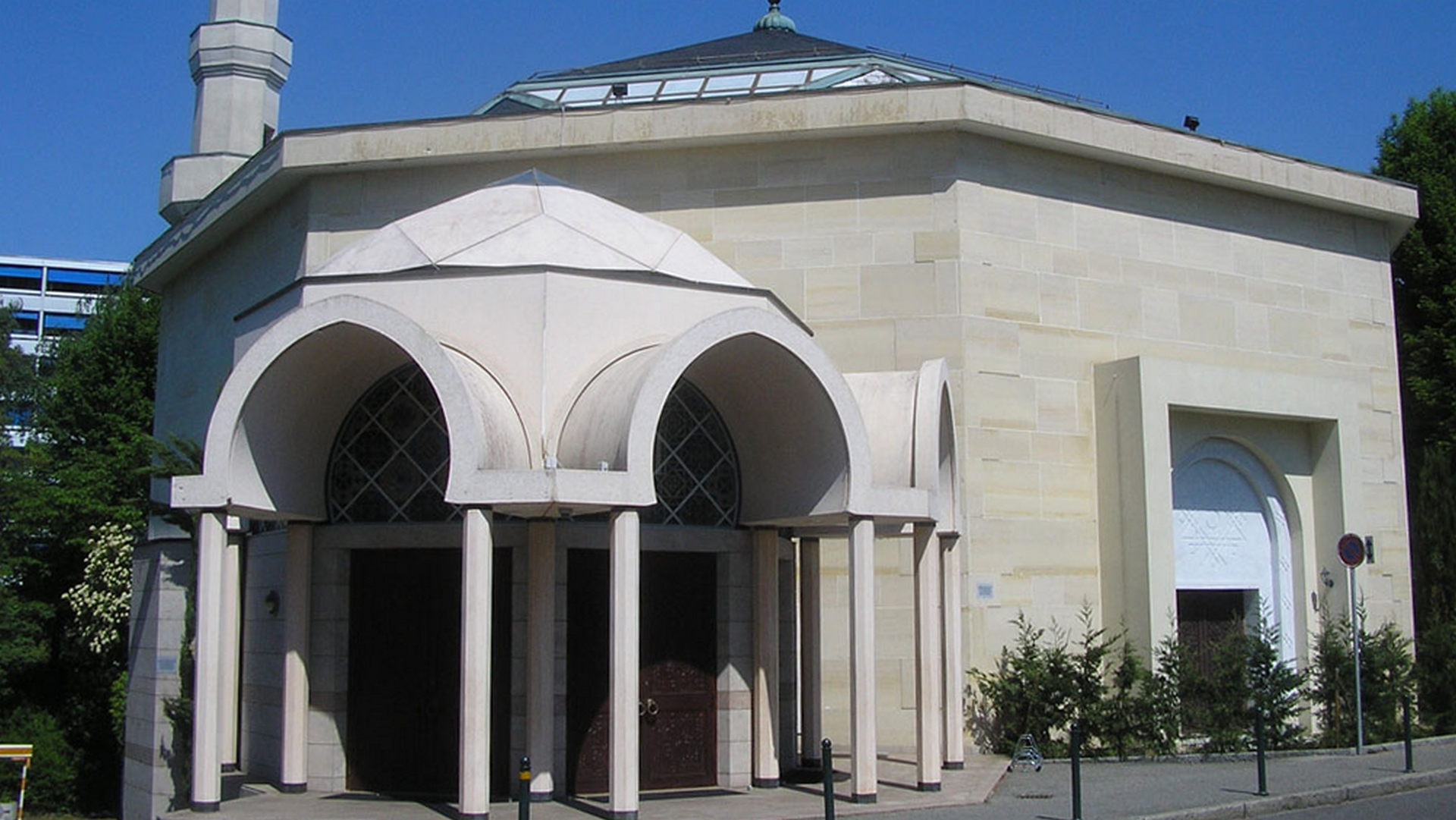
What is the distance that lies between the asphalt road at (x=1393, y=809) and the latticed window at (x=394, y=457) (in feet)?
30.1

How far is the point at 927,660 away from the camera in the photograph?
1527 cm

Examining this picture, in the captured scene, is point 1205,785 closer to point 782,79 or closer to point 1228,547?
point 1228,547

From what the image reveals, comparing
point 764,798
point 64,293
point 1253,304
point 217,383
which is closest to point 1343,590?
point 1253,304

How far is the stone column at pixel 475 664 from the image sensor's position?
12430 millimetres

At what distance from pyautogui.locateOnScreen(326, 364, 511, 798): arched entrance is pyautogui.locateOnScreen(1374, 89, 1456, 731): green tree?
60.2 feet

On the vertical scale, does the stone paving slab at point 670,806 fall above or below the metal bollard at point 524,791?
below

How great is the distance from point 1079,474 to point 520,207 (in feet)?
31.1

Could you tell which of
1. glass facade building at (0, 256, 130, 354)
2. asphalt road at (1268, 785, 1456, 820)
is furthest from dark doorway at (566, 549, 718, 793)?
glass facade building at (0, 256, 130, 354)

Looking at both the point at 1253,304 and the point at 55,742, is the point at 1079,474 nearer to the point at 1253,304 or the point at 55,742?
the point at 1253,304

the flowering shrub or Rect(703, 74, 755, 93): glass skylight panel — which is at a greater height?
Rect(703, 74, 755, 93): glass skylight panel

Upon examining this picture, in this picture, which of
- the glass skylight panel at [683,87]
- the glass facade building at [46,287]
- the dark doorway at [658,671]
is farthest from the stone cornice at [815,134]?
the glass facade building at [46,287]

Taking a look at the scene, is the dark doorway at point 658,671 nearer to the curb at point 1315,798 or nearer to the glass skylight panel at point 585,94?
the curb at point 1315,798

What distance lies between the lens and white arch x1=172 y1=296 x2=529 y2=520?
12.8 metres

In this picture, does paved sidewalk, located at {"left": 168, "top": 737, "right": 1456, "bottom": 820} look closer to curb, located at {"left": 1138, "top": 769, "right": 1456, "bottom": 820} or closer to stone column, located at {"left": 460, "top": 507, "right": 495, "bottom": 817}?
curb, located at {"left": 1138, "top": 769, "right": 1456, "bottom": 820}
